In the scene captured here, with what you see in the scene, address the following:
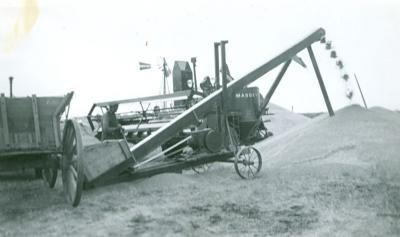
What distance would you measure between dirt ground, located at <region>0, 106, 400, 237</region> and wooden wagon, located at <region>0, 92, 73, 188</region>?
0.61m

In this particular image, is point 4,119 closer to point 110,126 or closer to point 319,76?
point 110,126

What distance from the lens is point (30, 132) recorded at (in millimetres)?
6586

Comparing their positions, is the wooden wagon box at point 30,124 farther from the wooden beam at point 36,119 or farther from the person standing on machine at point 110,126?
the person standing on machine at point 110,126

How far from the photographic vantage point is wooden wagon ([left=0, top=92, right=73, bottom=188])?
6.34 meters

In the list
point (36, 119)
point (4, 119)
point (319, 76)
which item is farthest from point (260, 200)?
point (319, 76)

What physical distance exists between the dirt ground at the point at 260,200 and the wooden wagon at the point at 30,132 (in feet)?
1.99

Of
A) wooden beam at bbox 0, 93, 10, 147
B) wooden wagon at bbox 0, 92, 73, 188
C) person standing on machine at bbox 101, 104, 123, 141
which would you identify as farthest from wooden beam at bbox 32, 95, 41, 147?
person standing on machine at bbox 101, 104, 123, 141

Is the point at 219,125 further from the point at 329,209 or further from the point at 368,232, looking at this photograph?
the point at 368,232

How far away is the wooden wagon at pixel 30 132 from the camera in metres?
6.34

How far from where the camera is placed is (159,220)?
208 inches

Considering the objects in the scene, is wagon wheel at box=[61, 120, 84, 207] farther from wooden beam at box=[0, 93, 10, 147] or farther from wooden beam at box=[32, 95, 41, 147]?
wooden beam at box=[0, 93, 10, 147]

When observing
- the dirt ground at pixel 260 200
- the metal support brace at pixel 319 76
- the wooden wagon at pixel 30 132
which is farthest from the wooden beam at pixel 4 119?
the metal support brace at pixel 319 76

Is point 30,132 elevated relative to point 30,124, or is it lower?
lower

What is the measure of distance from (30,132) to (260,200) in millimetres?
3544
